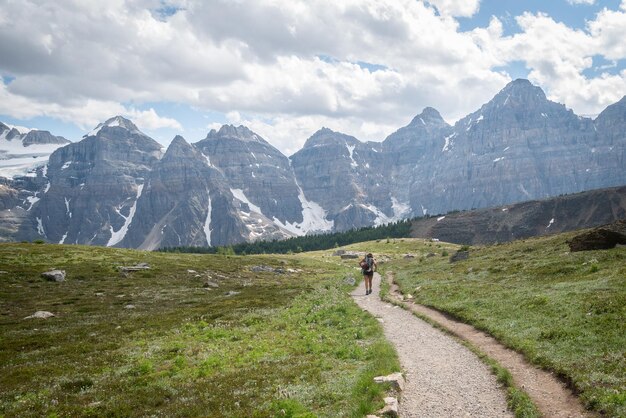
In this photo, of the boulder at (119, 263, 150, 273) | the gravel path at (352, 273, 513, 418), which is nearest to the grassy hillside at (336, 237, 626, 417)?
the gravel path at (352, 273, 513, 418)

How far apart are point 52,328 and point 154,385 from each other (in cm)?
2311

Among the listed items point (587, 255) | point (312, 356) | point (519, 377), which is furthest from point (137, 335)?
point (587, 255)

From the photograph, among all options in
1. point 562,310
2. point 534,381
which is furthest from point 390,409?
point 562,310

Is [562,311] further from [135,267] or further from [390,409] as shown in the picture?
[135,267]

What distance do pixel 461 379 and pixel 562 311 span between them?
11.1 meters

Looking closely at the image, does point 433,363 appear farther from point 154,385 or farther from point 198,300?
point 198,300

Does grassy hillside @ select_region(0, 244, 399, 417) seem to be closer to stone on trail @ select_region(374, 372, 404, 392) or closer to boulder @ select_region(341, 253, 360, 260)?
stone on trail @ select_region(374, 372, 404, 392)

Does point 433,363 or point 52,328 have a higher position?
point 433,363

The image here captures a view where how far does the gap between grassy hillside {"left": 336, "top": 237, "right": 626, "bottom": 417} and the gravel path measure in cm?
276

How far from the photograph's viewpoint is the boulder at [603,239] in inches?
1806

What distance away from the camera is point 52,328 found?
37.4m

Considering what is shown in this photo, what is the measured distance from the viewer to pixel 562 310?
26.0 metres

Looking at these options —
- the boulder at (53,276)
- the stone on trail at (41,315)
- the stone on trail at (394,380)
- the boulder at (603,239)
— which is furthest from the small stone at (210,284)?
the stone on trail at (394,380)

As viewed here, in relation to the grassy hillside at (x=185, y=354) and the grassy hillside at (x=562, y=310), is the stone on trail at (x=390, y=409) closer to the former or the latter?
the grassy hillside at (x=185, y=354)
